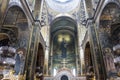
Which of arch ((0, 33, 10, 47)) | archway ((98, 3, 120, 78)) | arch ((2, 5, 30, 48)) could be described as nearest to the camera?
archway ((98, 3, 120, 78))

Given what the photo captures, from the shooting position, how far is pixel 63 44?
80.8 ft

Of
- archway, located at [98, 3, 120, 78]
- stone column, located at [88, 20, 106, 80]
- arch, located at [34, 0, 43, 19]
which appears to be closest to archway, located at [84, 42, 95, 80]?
stone column, located at [88, 20, 106, 80]

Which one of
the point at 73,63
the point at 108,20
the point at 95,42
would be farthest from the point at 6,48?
the point at 73,63

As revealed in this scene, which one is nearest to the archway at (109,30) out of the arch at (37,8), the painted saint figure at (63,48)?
the arch at (37,8)

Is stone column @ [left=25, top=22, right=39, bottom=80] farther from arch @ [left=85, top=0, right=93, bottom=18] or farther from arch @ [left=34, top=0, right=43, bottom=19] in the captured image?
arch @ [left=85, top=0, right=93, bottom=18]

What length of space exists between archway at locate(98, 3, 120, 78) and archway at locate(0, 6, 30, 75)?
15.9 feet

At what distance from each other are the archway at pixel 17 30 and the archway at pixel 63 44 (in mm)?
12378

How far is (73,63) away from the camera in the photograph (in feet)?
75.9

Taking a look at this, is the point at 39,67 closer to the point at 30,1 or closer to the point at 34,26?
the point at 34,26

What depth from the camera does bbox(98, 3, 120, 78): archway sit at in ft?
29.5

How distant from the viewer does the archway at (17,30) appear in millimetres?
9109

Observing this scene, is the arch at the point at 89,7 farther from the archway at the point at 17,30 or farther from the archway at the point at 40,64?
the archway at the point at 40,64

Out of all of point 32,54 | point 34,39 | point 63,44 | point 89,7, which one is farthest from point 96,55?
point 63,44

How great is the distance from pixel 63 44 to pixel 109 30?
1517 cm
